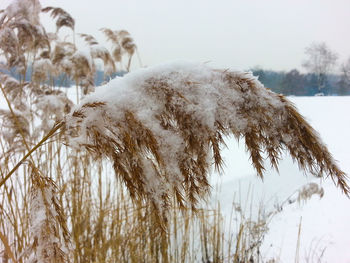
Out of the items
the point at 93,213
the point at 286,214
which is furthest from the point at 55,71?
the point at 286,214

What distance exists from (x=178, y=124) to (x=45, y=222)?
37cm

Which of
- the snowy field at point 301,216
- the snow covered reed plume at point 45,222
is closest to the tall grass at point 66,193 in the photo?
the snow covered reed plume at point 45,222

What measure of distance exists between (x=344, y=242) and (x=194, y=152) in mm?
2920

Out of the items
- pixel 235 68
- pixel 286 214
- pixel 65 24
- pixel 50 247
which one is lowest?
pixel 286 214

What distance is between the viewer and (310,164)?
674 mm

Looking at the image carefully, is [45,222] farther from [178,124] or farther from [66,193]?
[66,193]

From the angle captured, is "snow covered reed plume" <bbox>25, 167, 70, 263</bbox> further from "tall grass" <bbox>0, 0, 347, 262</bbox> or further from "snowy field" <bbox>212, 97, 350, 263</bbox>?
"snowy field" <bbox>212, 97, 350, 263</bbox>

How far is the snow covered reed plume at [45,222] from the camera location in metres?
0.61

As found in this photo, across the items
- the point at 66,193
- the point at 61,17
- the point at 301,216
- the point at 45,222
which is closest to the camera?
the point at 45,222

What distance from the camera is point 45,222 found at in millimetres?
610

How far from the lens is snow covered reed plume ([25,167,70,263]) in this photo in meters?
0.61

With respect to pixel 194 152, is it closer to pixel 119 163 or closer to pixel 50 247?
pixel 119 163

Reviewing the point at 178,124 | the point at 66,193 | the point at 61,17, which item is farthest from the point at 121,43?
the point at 178,124

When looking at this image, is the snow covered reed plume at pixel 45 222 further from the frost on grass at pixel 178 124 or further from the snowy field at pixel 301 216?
the snowy field at pixel 301 216
